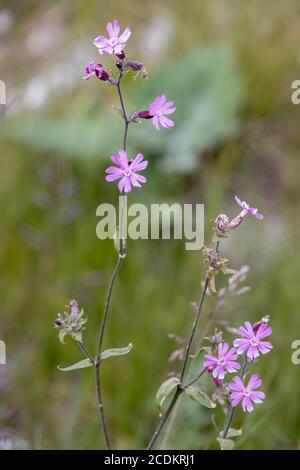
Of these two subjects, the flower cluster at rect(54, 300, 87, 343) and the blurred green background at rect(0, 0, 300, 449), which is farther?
the blurred green background at rect(0, 0, 300, 449)

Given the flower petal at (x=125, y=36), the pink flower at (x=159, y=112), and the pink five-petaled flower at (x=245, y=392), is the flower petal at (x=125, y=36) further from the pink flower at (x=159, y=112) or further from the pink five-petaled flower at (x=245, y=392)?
the pink five-petaled flower at (x=245, y=392)

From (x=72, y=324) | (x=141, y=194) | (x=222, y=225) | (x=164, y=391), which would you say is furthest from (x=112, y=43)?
(x=141, y=194)

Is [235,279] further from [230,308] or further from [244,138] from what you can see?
[244,138]

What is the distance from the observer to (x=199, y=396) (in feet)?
4.06

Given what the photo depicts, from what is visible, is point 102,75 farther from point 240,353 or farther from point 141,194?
point 141,194

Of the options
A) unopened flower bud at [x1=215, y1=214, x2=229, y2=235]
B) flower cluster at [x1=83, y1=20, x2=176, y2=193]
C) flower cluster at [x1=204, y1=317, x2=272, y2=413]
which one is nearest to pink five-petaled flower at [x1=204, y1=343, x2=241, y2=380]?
flower cluster at [x1=204, y1=317, x2=272, y2=413]

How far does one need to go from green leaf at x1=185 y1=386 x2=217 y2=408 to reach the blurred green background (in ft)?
1.04

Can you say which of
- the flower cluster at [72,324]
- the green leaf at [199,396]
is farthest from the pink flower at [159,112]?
the green leaf at [199,396]

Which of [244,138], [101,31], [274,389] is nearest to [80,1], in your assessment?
[101,31]

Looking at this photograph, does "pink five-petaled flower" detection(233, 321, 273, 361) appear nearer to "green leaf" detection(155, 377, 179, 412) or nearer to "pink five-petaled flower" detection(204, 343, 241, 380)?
"pink five-petaled flower" detection(204, 343, 241, 380)

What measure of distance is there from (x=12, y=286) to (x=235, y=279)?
114 cm

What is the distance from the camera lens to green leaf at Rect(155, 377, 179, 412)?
1218mm

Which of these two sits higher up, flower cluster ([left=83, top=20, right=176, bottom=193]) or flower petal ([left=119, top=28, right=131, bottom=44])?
flower petal ([left=119, top=28, right=131, bottom=44])

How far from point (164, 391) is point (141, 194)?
1754 millimetres
